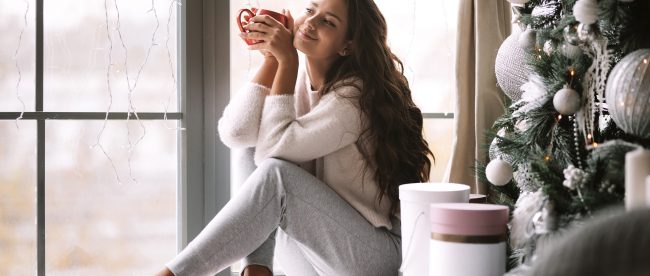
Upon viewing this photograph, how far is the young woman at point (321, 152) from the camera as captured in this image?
1.85 metres

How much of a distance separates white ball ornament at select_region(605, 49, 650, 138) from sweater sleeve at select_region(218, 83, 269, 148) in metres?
Result: 0.87

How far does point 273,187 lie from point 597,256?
4.01 ft

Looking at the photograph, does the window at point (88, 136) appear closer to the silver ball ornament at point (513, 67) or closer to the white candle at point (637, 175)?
the silver ball ornament at point (513, 67)

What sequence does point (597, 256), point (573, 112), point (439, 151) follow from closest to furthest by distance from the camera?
point (597, 256) < point (573, 112) < point (439, 151)

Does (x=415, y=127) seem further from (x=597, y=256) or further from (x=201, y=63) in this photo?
(x=597, y=256)

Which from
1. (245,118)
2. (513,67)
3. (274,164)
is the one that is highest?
(513,67)

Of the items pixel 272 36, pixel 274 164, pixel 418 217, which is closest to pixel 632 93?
pixel 418 217

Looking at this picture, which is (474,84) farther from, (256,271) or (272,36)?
(256,271)

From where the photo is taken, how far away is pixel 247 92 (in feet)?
6.56

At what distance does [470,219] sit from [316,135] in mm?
460

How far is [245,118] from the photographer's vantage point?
1953mm

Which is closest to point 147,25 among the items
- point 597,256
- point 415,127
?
point 415,127

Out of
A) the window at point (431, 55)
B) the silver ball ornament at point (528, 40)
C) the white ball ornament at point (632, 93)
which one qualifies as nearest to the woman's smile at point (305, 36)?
the window at point (431, 55)

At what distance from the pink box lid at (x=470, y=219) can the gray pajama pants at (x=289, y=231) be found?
278mm
